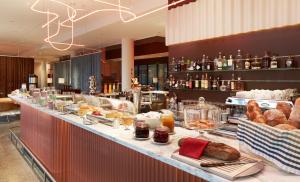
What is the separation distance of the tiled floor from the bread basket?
11.0ft

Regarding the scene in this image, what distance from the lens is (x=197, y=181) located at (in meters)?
1.28

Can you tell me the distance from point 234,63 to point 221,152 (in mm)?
3630

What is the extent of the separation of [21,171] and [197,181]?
3700mm

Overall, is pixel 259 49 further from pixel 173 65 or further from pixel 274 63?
pixel 173 65

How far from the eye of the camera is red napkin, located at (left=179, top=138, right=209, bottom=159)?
1303 millimetres

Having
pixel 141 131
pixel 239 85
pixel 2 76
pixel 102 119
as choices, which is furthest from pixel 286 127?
pixel 2 76

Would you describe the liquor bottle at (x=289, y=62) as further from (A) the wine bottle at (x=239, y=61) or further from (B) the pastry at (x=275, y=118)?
(B) the pastry at (x=275, y=118)

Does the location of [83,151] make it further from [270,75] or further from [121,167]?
[270,75]

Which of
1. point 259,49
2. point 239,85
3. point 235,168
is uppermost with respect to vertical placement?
point 259,49

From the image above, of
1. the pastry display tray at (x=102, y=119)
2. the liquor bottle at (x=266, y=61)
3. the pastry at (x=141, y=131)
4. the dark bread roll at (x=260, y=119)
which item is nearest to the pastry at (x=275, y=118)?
the dark bread roll at (x=260, y=119)

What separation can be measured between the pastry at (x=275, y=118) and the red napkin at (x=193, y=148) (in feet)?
1.07

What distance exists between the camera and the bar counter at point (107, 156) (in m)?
1.36

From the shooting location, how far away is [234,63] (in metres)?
4.62

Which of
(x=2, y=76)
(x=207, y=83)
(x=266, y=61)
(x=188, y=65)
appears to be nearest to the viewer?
(x=266, y=61)
